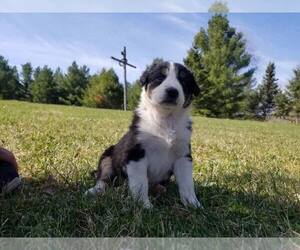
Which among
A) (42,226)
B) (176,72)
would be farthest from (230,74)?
(42,226)

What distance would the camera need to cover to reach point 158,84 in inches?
130

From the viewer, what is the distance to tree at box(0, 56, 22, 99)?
34366mm

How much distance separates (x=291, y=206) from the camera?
122 inches

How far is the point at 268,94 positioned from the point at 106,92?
15094 mm

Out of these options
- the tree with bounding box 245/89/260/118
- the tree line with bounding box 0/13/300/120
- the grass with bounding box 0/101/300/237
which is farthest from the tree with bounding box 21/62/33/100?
the grass with bounding box 0/101/300/237

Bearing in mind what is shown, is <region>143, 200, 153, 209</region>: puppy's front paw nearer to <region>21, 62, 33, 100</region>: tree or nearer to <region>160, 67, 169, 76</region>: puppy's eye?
<region>160, 67, 169, 76</region>: puppy's eye

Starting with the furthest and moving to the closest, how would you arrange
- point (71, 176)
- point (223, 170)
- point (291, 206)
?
point (223, 170) < point (71, 176) < point (291, 206)

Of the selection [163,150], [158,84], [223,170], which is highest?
[158,84]

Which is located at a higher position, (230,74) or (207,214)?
(230,74)

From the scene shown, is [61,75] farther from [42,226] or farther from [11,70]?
[42,226]

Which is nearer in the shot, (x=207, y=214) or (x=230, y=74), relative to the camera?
(x=207, y=214)

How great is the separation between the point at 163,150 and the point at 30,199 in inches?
38.4

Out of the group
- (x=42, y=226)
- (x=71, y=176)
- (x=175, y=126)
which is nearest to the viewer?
(x=42, y=226)

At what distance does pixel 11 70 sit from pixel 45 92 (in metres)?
4.92
